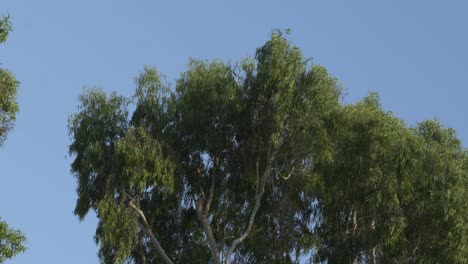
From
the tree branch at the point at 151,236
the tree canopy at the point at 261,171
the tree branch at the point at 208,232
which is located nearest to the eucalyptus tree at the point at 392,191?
the tree canopy at the point at 261,171

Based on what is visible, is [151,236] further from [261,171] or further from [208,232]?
[261,171]

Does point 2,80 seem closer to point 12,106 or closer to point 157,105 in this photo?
point 12,106

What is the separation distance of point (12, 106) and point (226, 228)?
13.3 metres

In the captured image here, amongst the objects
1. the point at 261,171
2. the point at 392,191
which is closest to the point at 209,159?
the point at 261,171

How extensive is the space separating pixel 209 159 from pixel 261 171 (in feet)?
6.76

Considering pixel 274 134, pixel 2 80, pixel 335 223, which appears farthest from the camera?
pixel 335 223

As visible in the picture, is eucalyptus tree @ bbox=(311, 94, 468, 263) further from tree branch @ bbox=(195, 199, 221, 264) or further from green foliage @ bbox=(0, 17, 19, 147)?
green foliage @ bbox=(0, 17, 19, 147)

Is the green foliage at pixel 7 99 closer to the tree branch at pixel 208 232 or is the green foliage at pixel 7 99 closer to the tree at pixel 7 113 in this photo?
the tree at pixel 7 113

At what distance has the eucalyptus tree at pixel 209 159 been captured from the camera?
3475 cm

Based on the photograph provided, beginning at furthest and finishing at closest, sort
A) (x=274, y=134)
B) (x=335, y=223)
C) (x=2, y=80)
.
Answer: (x=335, y=223) → (x=274, y=134) → (x=2, y=80)

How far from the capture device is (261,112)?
36.0m

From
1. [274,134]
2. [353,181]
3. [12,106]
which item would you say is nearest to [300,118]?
[274,134]

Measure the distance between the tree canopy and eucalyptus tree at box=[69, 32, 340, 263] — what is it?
2.0 inches

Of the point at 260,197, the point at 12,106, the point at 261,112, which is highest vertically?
the point at 261,112
